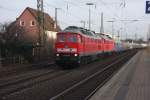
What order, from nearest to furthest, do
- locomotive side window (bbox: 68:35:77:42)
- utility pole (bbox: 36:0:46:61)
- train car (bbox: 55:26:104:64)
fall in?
train car (bbox: 55:26:104:64) → locomotive side window (bbox: 68:35:77:42) → utility pole (bbox: 36:0:46:61)

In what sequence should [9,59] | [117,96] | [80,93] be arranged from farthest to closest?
1. [9,59]
2. [80,93]
3. [117,96]

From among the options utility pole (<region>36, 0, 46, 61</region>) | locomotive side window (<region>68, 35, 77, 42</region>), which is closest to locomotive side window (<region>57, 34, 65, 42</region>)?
locomotive side window (<region>68, 35, 77, 42</region>)

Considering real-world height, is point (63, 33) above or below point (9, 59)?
above

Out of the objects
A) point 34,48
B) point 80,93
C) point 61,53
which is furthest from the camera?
point 34,48

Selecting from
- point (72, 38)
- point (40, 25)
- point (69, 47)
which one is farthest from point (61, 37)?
point (40, 25)

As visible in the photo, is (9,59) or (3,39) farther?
(3,39)

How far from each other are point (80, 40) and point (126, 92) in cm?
1684

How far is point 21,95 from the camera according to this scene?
15258 millimetres

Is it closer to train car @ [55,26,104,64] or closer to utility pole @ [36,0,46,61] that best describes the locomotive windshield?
train car @ [55,26,104,64]

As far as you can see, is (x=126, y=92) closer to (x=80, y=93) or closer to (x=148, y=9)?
(x=80, y=93)

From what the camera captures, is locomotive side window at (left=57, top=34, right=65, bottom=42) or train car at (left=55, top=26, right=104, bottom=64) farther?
locomotive side window at (left=57, top=34, right=65, bottom=42)

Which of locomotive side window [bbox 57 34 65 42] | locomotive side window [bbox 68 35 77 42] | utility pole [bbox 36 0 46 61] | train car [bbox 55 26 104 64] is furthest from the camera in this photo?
utility pole [bbox 36 0 46 61]

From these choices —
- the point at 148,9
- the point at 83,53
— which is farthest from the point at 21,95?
the point at 148,9

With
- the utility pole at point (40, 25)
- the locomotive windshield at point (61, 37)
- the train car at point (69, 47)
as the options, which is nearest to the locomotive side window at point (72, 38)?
the train car at point (69, 47)
